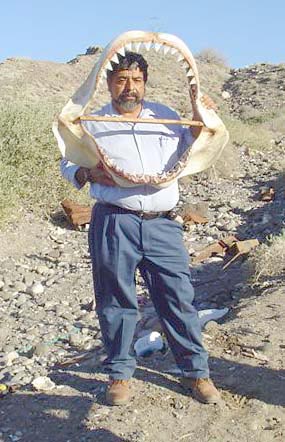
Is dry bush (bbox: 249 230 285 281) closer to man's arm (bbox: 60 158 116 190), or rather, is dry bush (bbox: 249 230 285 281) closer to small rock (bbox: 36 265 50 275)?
small rock (bbox: 36 265 50 275)

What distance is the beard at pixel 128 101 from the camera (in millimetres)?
3709

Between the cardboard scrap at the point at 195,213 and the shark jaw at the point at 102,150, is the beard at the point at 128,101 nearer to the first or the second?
the shark jaw at the point at 102,150

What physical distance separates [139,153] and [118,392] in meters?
1.23

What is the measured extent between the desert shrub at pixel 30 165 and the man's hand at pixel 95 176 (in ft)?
19.3

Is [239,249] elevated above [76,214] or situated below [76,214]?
below

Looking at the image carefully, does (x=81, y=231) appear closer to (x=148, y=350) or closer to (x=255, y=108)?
(x=148, y=350)

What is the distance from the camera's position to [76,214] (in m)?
9.58

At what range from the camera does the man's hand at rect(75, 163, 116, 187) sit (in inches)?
147

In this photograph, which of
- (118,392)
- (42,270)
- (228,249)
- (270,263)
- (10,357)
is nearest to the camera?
(118,392)

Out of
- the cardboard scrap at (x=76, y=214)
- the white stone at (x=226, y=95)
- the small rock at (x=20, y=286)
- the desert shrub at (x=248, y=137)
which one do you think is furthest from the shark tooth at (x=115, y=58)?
the white stone at (x=226, y=95)

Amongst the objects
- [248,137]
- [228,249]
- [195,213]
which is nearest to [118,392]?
[228,249]

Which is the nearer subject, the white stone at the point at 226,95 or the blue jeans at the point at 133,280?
the blue jeans at the point at 133,280

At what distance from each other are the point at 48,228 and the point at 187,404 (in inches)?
223

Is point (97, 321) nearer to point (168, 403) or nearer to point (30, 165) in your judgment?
point (168, 403)
